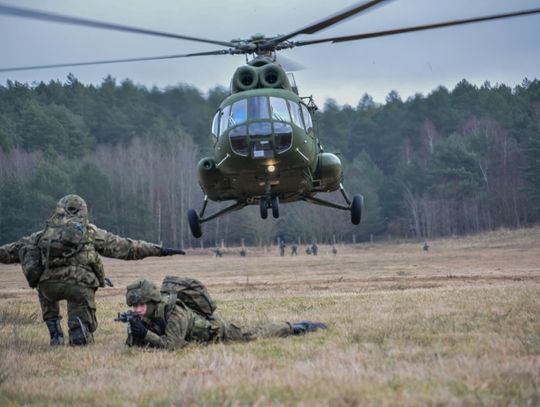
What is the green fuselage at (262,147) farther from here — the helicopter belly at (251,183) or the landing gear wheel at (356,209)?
the landing gear wheel at (356,209)

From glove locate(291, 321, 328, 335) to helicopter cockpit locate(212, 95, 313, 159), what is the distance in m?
6.78

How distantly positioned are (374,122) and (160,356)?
93.3m

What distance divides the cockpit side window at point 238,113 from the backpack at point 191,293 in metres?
7.46

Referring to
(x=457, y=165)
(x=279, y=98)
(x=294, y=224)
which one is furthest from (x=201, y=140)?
(x=279, y=98)

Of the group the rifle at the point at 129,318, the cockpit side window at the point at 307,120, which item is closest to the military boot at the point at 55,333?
the rifle at the point at 129,318

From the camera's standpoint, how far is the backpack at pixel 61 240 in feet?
30.0

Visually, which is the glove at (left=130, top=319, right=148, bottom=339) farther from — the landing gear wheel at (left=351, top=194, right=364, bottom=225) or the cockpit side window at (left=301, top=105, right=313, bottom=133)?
the landing gear wheel at (left=351, top=194, right=364, bottom=225)

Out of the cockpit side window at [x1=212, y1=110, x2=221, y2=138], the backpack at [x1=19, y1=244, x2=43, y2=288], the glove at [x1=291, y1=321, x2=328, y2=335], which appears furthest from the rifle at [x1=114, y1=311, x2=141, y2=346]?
the cockpit side window at [x1=212, y1=110, x2=221, y2=138]

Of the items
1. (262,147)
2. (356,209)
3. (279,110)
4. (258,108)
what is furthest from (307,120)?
(356,209)

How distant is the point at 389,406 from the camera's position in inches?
199

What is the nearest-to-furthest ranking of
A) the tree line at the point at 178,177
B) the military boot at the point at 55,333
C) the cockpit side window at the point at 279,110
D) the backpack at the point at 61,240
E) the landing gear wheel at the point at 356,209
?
the backpack at the point at 61,240, the military boot at the point at 55,333, the cockpit side window at the point at 279,110, the landing gear wheel at the point at 356,209, the tree line at the point at 178,177

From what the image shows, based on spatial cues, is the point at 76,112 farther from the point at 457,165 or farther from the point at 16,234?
the point at 457,165

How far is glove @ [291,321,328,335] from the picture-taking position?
924 cm

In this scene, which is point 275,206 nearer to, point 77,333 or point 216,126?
point 216,126
